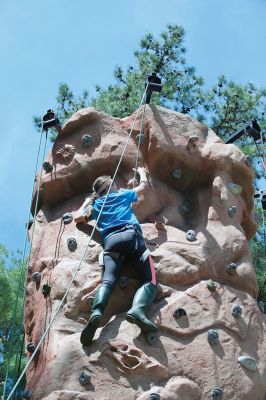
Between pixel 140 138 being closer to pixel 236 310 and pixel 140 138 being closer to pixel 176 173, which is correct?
pixel 176 173

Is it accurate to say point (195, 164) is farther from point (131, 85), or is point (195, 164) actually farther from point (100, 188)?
point (131, 85)

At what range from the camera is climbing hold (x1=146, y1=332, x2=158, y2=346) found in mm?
5910

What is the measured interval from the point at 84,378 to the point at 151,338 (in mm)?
660

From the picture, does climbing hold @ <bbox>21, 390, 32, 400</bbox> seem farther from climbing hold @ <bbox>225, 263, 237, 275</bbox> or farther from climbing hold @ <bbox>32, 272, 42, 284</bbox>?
climbing hold @ <bbox>225, 263, 237, 275</bbox>

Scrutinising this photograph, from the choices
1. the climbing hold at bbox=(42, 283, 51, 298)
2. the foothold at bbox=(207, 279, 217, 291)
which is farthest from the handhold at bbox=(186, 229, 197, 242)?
the climbing hold at bbox=(42, 283, 51, 298)

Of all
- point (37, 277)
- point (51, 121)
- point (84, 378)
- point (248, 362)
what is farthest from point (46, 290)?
point (51, 121)

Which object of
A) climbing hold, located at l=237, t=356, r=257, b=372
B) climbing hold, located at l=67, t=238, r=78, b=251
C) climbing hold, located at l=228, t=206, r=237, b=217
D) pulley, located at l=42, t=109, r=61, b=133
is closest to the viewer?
climbing hold, located at l=237, t=356, r=257, b=372

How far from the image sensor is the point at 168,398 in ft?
18.4

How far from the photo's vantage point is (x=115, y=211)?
21.9 feet

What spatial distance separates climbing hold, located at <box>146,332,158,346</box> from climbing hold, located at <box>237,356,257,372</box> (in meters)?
0.76

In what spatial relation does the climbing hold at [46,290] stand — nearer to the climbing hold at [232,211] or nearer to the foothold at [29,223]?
the foothold at [29,223]

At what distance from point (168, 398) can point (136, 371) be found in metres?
0.32

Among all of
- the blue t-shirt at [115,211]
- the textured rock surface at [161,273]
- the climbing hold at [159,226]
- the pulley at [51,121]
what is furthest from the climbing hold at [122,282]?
the pulley at [51,121]

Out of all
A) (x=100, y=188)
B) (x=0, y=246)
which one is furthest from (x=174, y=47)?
(x=100, y=188)
